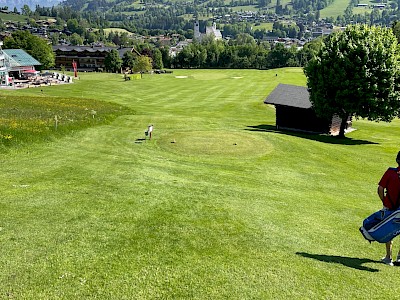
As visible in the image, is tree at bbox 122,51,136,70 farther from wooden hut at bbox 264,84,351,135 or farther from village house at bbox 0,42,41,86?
wooden hut at bbox 264,84,351,135

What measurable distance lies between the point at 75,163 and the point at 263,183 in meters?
10.7

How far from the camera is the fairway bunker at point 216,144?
26.7m

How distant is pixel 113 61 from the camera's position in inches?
5546

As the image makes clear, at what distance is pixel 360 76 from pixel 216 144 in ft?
57.5

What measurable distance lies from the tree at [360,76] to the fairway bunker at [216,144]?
37.2ft

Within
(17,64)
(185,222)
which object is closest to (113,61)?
(17,64)

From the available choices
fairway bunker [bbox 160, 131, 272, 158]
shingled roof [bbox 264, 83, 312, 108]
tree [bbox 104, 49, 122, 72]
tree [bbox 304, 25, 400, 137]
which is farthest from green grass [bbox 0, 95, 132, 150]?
tree [bbox 104, 49, 122, 72]

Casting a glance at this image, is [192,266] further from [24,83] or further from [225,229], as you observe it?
[24,83]

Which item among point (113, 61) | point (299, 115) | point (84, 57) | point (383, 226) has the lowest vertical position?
point (299, 115)

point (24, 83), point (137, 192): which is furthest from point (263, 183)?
point (24, 83)

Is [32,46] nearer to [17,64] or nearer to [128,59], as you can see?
[17,64]

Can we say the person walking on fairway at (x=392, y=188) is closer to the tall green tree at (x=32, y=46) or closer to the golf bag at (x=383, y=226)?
the golf bag at (x=383, y=226)

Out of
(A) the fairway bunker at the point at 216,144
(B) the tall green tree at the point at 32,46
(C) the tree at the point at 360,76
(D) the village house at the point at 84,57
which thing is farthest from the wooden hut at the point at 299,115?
(D) the village house at the point at 84,57

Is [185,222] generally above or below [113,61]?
below
